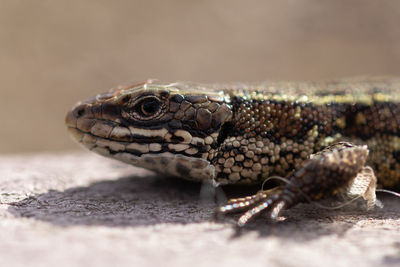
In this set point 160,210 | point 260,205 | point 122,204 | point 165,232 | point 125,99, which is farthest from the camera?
point 125,99

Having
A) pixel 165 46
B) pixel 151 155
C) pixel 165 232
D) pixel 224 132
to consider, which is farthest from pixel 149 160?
pixel 165 46

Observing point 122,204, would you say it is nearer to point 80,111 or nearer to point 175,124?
point 175,124

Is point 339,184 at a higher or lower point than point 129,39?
lower

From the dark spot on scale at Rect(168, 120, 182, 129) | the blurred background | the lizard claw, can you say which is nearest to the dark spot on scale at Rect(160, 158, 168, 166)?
the dark spot on scale at Rect(168, 120, 182, 129)

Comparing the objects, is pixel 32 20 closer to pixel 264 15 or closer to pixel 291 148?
pixel 264 15

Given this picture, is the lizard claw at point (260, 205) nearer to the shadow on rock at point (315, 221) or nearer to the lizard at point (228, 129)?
the shadow on rock at point (315, 221)

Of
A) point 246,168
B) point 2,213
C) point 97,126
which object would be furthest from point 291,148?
point 2,213
